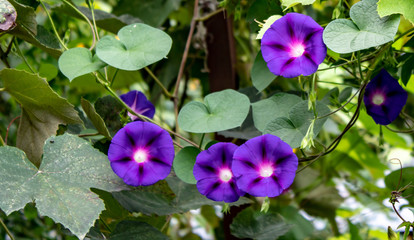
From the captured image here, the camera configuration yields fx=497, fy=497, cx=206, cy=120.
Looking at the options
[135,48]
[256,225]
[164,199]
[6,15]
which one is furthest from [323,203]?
[6,15]

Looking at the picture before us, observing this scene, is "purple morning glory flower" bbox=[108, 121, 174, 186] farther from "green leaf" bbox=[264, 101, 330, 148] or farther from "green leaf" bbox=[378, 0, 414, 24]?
"green leaf" bbox=[378, 0, 414, 24]

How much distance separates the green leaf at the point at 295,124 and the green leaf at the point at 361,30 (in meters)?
0.13

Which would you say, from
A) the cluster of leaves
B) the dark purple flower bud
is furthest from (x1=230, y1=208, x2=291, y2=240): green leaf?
the dark purple flower bud

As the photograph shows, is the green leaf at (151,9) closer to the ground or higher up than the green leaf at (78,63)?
higher up

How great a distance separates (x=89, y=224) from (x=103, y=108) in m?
0.32

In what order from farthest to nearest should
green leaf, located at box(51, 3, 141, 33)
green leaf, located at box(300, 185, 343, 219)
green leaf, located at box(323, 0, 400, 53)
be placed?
1. green leaf, located at box(300, 185, 343, 219)
2. green leaf, located at box(51, 3, 141, 33)
3. green leaf, located at box(323, 0, 400, 53)

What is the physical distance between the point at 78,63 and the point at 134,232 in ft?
0.96

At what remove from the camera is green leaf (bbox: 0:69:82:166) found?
74 centimetres

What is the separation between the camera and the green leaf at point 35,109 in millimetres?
737

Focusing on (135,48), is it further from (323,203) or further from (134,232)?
(323,203)

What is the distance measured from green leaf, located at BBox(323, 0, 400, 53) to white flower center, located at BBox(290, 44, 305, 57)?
40mm

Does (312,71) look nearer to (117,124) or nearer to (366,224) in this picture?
(117,124)

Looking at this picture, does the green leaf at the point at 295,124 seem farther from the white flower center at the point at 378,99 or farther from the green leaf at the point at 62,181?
the green leaf at the point at 62,181

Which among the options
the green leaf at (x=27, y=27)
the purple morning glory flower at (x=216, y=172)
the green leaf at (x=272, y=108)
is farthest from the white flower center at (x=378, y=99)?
the green leaf at (x=27, y=27)
